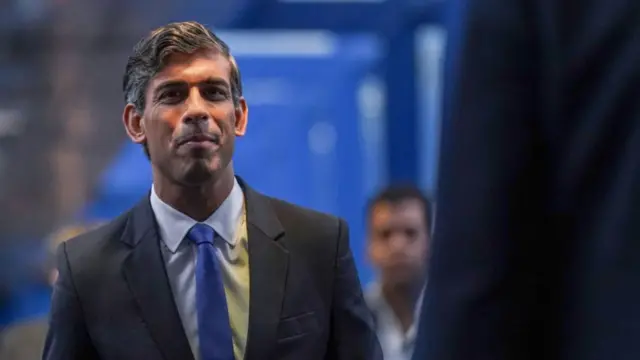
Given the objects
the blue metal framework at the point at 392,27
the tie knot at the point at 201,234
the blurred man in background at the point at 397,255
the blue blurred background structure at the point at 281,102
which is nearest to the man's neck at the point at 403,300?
the blurred man in background at the point at 397,255

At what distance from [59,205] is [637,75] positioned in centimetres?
542

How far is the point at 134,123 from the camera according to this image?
133cm

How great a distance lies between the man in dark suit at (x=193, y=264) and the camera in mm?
1271

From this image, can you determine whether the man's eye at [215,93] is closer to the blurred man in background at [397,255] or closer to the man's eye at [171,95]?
the man's eye at [171,95]

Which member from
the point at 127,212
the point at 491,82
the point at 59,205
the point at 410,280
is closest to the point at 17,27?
the point at 59,205

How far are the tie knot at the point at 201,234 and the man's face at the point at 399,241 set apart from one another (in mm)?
1142

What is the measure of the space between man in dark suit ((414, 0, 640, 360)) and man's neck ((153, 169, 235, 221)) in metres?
0.62

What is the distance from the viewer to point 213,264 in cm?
128

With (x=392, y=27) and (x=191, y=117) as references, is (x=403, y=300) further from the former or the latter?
(x=392, y=27)

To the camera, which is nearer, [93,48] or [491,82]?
[491,82]

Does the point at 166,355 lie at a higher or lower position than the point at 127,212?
lower

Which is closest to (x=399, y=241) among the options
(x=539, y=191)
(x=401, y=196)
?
(x=401, y=196)

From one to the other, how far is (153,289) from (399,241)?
1226mm

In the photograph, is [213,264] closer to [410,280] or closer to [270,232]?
[270,232]
